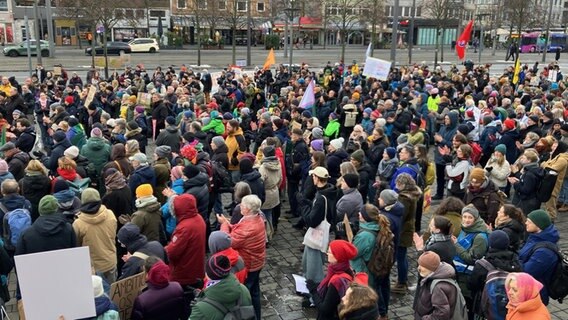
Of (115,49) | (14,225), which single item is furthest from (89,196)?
(115,49)

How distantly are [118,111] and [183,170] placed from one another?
9.31m

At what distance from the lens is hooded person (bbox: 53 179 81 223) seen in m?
6.60

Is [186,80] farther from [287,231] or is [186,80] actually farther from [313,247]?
[313,247]

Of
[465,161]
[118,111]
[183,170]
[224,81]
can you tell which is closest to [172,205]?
[183,170]

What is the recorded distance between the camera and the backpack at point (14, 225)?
6.24m

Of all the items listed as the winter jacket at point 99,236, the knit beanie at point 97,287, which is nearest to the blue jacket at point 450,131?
the winter jacket at point 99,236

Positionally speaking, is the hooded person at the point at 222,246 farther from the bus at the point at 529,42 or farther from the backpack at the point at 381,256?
the bus at the point at 529,42

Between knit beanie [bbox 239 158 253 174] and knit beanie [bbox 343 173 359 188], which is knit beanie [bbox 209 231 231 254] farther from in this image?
knit beanie [bbox 239 158 253 174]

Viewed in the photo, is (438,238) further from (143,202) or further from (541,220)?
(143,202)

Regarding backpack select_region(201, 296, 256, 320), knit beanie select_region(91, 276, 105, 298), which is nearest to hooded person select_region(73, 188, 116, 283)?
knit beanie select_region(91, 276, 105, 298)

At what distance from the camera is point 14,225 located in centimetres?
626

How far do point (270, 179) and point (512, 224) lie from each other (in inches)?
155

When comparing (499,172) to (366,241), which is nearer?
(366,241)

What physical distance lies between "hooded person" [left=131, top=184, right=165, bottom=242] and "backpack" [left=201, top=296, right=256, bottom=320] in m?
2.23
